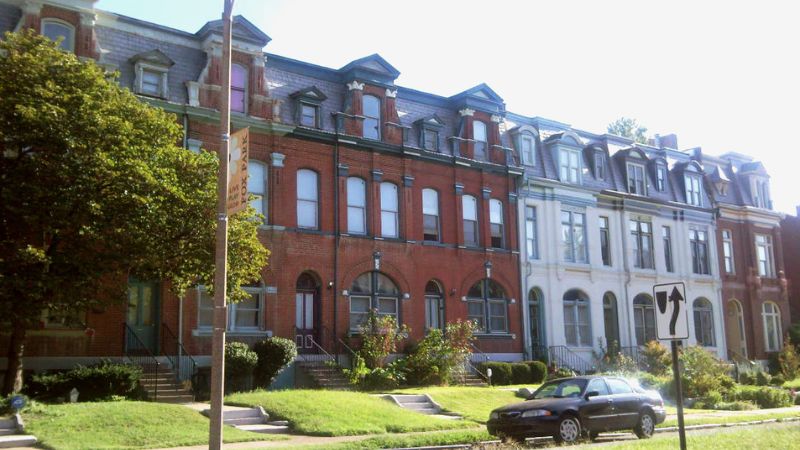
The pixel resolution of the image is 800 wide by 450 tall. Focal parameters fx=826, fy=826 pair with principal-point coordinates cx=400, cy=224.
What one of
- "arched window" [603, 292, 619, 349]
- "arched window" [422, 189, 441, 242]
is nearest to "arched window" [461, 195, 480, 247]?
"arched window" [422, 189, 441, 242]

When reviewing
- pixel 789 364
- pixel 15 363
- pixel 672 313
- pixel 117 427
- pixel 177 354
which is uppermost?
pixel 672 313

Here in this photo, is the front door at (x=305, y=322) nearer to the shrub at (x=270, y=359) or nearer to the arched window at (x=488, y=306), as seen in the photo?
the shrub at (x=270, y=359)

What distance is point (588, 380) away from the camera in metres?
18.1

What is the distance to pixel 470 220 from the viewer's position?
34.0 metres

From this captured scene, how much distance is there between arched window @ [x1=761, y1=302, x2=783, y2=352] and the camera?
149 feet

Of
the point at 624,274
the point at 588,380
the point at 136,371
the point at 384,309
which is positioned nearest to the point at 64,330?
the point at 136,371

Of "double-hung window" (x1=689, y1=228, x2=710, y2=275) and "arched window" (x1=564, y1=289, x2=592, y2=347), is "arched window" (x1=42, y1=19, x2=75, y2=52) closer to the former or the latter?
"arched window" (x1=564, y1=289, x2=592, y2=347)

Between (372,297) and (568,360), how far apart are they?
10.2 metres


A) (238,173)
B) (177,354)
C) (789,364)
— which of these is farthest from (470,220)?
(238,173)

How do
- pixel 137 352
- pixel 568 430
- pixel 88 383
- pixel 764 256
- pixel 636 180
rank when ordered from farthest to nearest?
pixel 764 256 < pixel 636 180 < pixel 137 352 < pixel 88 383 < pixel 568 430

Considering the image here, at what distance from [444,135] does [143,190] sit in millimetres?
17063

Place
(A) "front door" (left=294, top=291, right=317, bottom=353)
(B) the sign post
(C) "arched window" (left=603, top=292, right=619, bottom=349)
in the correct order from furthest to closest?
(C) "arched window" (left=603, top=292, right=619, bottom=349), (A) "front door" (left=294, top=291, right=317, bottom=353), (B) the sign post

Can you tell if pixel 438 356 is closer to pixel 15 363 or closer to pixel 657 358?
pixel 657 358

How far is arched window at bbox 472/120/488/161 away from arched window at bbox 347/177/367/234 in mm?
6247
